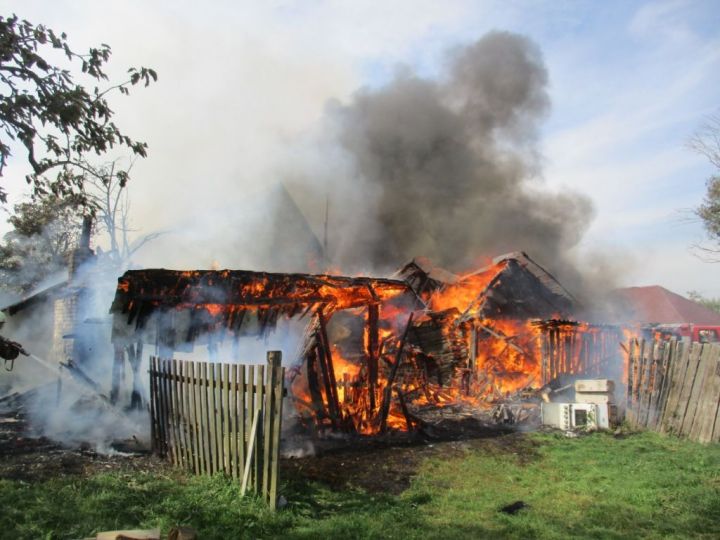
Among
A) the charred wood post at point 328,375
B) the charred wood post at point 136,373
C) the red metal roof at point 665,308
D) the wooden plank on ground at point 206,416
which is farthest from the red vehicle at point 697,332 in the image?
the wooden plank on ground at point 206,416

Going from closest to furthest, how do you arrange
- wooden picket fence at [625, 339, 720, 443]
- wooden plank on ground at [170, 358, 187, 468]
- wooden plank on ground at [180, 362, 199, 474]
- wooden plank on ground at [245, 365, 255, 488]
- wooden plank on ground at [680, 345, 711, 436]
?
wooden plank on ground at [245, 365, 255, 488], wooden plank on ground at [180, 362, 199, 474], wooden plank on ground at [170, 358, 187, 468], wooden picket fence at [625, 339, 720, 443], wooden plank on ground at [680, 345, 711, 436]

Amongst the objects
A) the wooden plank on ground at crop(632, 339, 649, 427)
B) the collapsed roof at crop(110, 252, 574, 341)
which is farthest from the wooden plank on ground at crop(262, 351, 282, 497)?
the wooden plank on ground at crop(632, 339, 649, 427)

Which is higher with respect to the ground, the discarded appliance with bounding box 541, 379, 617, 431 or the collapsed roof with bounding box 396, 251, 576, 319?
the collapsed roof with bounding box 396, 251, 576, 319

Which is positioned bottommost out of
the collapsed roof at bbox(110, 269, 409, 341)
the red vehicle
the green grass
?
the green grass

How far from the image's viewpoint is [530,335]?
62.2 ft

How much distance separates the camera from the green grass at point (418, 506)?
16.8 ft

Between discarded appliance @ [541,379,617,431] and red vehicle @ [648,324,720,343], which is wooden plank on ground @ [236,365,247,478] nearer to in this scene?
discarded appliance @ [541,379,617,431]

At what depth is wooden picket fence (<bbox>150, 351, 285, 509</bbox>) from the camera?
19.3 feet

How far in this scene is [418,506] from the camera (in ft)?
20.2

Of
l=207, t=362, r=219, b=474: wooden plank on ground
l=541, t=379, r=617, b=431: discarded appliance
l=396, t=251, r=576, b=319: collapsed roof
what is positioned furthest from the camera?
l=396, t=251, r=576, b=319: collapsed roof

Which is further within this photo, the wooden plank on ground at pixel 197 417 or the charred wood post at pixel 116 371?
the charred wood post at pixel 116 371

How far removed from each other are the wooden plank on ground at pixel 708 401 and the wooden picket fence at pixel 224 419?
8.40m

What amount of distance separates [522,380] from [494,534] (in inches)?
542

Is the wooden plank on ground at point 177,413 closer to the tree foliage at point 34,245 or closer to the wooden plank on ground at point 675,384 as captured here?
the wooden plank on ground at point 675,384
